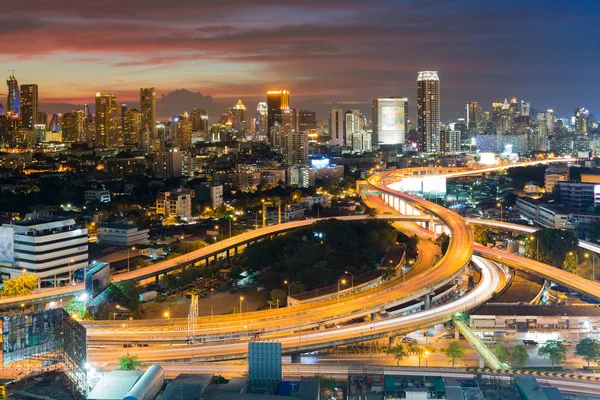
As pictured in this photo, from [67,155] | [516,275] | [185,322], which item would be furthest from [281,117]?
[185,322]

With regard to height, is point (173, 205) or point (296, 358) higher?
point (173, 205)

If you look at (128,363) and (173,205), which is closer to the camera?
(128,363)

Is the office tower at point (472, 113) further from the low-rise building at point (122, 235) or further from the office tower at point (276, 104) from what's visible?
the low-rise building at point (122, 235)

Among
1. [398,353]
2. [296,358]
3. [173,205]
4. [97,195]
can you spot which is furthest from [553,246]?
[97,195]

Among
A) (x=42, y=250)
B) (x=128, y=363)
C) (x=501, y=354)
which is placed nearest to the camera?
(x=128, y=363)

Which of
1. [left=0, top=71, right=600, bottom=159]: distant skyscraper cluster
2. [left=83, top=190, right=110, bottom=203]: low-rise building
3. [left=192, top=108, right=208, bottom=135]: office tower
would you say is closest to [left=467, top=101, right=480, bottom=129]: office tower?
[left=0, top=71, right=600, bottom=159]: distant skyscraper cluster

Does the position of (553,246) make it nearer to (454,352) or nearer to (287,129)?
(454,352)

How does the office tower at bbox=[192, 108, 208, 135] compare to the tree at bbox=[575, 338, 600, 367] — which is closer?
the tree at bbox=[575, 338, 600, 367]

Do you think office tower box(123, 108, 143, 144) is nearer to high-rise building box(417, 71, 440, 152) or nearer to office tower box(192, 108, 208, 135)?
office tower box(192, 108, 208, 135)
